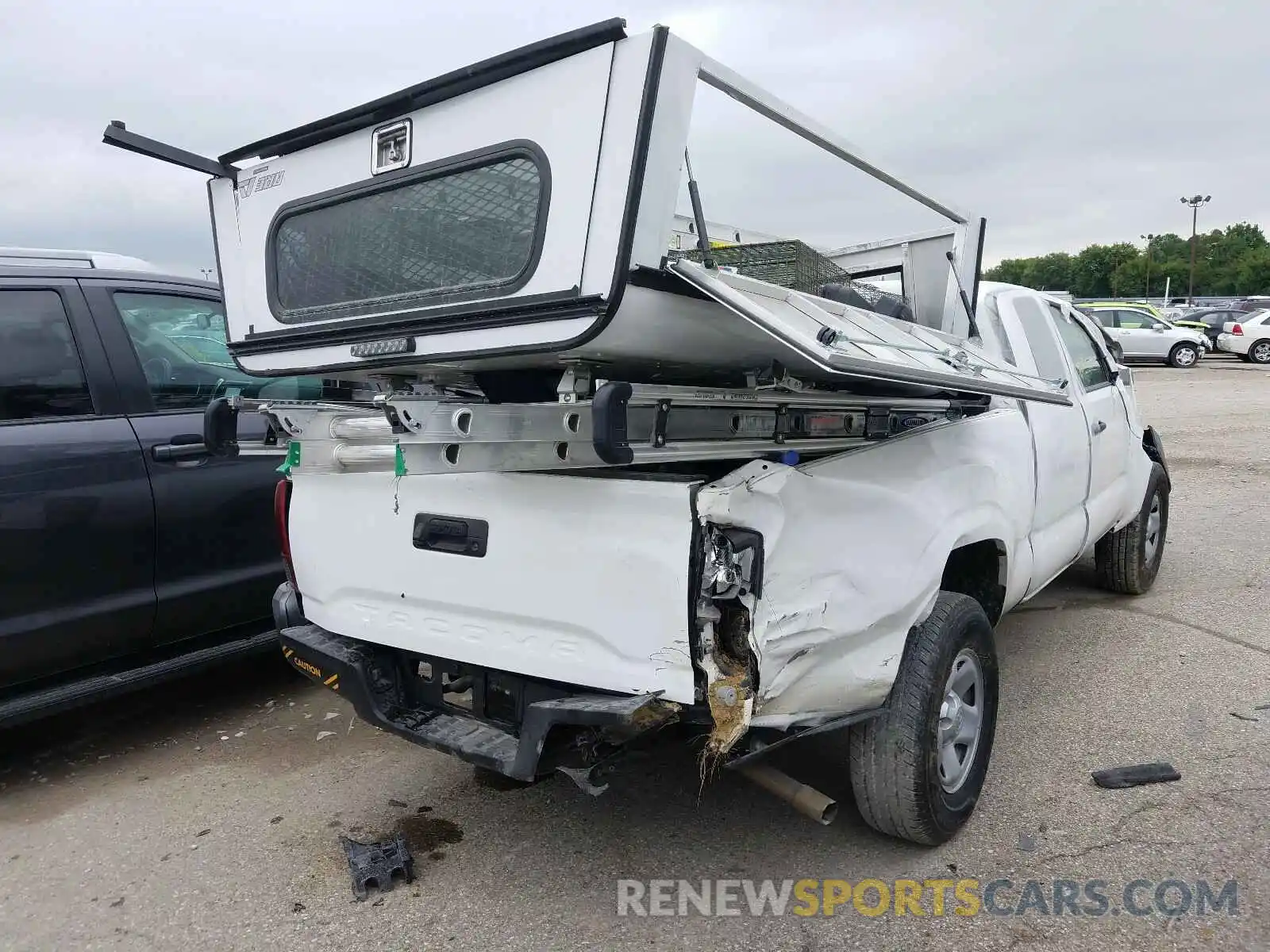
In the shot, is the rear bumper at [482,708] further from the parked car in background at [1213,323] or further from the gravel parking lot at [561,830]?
→ the parked car in background at [1213,323]

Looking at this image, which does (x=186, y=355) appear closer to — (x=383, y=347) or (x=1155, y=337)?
(x=383, y=347)

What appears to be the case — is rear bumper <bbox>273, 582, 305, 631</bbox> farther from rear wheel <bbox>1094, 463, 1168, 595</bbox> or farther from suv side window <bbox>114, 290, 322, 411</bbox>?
rear wheel <bbox>1094, 463, 1168, 595</bbox>

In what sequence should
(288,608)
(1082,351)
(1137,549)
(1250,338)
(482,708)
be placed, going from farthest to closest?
(1250,338), (1137,549), (1082,351), (288,608), (482,708)

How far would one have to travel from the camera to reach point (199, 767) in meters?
3.84

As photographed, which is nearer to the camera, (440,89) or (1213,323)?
(440,89)

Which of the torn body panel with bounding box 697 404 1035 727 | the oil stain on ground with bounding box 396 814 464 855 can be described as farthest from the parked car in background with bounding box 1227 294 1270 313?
the oil stain on ground with bounding box 396 814 464 855

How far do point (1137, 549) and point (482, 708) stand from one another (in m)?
4.45

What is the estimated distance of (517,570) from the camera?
2594mm

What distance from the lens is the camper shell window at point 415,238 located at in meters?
2.24

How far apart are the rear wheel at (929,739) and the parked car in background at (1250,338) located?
92.0ft

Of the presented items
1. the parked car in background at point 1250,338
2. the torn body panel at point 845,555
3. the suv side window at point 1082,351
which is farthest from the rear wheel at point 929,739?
the parked car in background at point 1250,338

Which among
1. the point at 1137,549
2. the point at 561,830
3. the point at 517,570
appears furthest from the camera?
the point at 1137,549

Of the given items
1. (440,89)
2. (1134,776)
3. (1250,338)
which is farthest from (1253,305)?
(440,89)

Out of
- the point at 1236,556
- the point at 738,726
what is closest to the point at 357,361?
the point at 738,726
